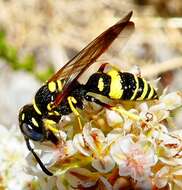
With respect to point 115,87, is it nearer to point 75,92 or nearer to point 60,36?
point 75,92

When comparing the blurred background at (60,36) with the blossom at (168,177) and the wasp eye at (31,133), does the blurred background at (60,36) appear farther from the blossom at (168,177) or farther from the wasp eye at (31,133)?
the blossom at (168,177)

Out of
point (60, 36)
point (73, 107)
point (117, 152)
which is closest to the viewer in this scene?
Answer: point (117, 152)

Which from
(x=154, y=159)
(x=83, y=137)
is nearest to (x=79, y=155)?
(x=83, y=137)

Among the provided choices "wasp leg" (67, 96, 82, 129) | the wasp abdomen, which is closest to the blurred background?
the wasp abdomen

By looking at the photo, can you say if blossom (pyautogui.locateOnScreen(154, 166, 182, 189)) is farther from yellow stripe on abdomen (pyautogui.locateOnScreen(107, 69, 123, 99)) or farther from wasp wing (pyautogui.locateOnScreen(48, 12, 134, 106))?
wasp wing (pyautogui.locateOnScreen(48, 12, 134, 106))

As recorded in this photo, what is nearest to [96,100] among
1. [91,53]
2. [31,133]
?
[91,53]
